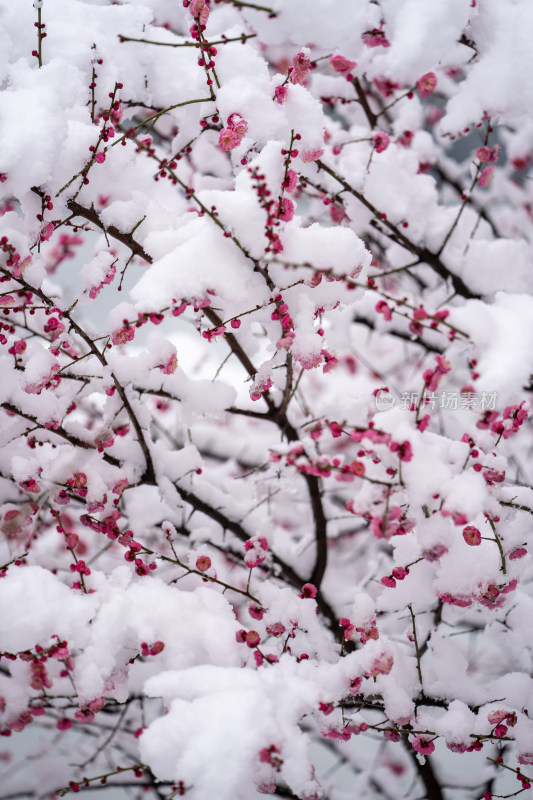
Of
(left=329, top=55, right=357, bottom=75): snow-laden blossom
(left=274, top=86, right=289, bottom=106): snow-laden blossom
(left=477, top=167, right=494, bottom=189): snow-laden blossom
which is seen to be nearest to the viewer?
(left=274, top=86, right=289, bottom=106): snow-laden blossom

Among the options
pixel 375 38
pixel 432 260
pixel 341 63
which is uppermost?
pixel 375 38

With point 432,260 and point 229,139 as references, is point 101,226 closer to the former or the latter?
point 229,139

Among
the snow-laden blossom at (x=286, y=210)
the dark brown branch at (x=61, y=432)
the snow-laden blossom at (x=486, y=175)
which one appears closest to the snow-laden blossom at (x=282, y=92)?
the snow-laden blossom at (x=286, y=210)

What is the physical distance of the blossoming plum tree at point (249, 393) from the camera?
1.54 metres

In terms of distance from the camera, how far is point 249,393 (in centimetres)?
215

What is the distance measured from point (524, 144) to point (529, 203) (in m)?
0.64

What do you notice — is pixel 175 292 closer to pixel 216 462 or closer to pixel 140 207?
pixel 140 207

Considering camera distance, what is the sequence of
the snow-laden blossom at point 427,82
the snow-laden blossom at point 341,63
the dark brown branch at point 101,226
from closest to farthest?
the dark brown branch at point 101,226 < the snow-laden blossom at point 341,63 < the snow-laden blossom at point 427,82

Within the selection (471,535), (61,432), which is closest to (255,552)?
(471,535)

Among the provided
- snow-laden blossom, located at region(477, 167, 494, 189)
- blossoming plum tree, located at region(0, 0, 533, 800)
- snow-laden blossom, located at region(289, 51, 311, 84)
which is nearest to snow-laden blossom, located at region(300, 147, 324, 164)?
blossoming plum tree, located at region(0, 0, 533, 800)

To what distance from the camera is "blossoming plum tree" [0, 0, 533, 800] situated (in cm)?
154

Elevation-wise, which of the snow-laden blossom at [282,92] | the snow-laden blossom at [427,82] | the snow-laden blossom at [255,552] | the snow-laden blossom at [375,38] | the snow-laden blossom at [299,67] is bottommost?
the snow-laden blossom at [255,552]

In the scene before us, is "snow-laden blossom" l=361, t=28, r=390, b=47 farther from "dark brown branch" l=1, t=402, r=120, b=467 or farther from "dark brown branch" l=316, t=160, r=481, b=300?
"dark brown branch" l=1, t=402, r=120, b=467

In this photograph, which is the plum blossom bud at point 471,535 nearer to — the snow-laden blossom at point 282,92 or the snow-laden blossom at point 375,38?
the snow-laden blossom at point 282,92
